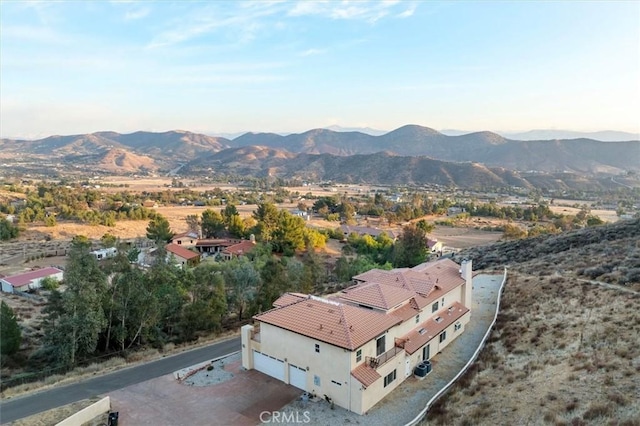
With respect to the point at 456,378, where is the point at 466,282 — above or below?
above

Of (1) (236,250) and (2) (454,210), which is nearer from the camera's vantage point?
(1) (236,250)

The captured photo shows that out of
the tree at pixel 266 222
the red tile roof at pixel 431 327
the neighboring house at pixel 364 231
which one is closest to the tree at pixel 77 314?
the red tile roof at pixel 431 327

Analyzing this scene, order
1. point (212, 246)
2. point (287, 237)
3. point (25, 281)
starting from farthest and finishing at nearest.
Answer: point (212, 246) → point (287, 237) → point (25, 281)

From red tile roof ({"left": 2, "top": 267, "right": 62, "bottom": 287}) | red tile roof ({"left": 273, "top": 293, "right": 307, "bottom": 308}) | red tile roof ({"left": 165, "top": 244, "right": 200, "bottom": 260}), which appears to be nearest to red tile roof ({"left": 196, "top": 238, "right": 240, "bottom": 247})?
red tile roof ({"left": 165, "top": 244, "right": 200, "bottom": 260})

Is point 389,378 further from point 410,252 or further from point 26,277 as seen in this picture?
point 26,277

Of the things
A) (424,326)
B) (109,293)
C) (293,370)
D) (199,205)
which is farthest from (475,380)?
(199,205)

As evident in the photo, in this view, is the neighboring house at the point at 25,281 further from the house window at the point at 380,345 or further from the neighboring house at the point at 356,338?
the house window at the point at 380,345

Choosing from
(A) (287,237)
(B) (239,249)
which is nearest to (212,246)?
(B) (239,249)
